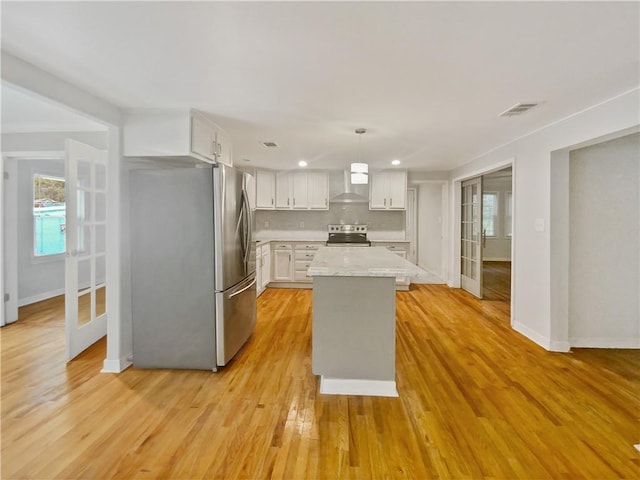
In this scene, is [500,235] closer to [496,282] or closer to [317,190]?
[496,282]

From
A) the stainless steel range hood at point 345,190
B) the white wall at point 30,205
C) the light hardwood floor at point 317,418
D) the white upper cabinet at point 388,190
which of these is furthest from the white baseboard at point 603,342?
the white wall at point 30,205

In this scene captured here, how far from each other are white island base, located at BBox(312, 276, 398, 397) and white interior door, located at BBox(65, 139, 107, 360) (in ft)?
7.58

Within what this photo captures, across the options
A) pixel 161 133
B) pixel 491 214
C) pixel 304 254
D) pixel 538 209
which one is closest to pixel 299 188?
pixel 304 254

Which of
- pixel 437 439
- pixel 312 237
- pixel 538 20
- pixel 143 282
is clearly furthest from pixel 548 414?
pixel 312 237

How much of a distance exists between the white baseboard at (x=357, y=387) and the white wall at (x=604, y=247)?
90.9 inches

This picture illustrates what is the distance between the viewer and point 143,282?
280 cm

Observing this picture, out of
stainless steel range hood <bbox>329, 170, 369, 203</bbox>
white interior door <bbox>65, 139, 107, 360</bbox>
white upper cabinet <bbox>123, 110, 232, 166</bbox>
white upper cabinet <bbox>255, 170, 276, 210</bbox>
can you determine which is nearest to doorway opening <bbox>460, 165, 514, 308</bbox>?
stainless steel range hood <bbox>329, 170, 369, 203</bbox>

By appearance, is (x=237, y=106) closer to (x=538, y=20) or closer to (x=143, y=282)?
(x=143, y=282)

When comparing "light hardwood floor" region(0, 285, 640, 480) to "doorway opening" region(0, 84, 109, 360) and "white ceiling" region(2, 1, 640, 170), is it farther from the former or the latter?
"white ceiling" region(2, 1, 640, 170)

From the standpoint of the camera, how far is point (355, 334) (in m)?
2.46

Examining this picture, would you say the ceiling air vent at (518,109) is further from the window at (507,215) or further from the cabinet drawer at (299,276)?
the window at (507,215)

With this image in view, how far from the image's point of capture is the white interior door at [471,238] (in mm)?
5219

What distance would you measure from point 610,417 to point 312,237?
16.4ft

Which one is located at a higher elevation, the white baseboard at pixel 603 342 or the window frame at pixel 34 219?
the window frame at pixel 34 219
